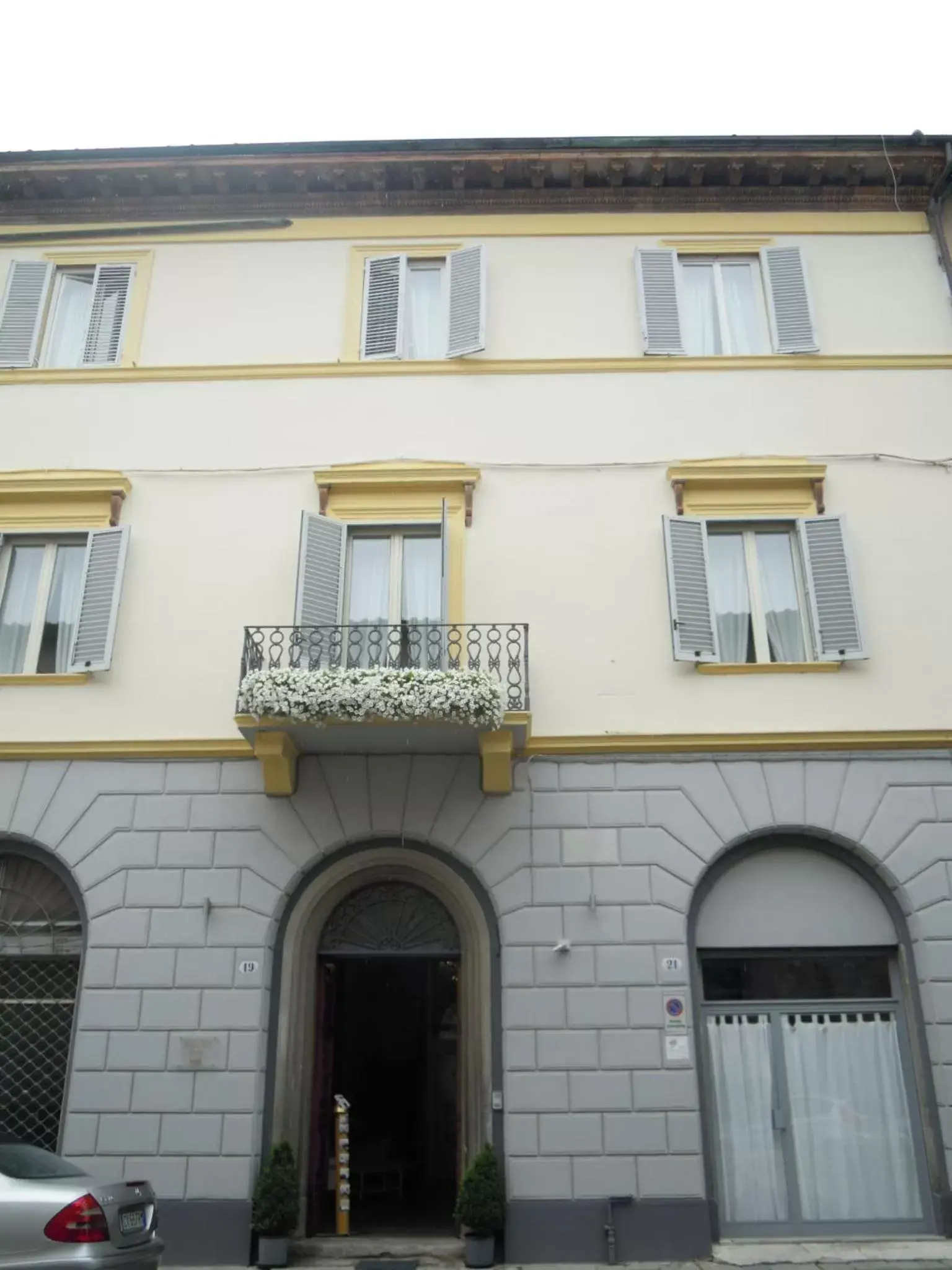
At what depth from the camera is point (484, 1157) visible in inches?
367

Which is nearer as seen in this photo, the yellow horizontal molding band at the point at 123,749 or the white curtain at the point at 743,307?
the yellow horizontal molding band at the point at 123,749

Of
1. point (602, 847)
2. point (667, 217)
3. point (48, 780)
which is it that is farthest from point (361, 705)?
point (667, 217)

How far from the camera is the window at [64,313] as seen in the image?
42.4 ft

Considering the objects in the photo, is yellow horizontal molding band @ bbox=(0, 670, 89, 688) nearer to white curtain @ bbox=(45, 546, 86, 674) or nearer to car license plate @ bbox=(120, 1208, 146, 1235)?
white curtain @ bbox=(45, 546, 86, 674)

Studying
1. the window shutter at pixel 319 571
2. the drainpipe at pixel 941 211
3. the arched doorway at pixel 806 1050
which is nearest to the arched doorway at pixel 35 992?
the window shutter at pixel 319 571

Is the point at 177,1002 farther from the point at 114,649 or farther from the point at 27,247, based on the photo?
the point at 27,247

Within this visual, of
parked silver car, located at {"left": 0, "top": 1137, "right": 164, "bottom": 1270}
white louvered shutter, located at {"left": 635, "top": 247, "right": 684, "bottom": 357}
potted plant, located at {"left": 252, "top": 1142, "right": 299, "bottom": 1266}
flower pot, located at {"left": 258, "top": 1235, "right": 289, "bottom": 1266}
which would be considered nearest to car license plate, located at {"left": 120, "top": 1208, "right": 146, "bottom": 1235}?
parked silver car, located at {"left": 0, "top": 1137, "right": 164, "bottom": 1270}

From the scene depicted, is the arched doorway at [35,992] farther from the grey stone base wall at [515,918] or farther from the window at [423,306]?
the window at [423,306]

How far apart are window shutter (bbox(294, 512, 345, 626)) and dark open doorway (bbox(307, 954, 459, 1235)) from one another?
143 inches

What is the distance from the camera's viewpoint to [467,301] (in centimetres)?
1282

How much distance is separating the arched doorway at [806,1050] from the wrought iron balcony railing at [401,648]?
3.15 meters

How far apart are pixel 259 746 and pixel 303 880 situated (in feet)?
4.91

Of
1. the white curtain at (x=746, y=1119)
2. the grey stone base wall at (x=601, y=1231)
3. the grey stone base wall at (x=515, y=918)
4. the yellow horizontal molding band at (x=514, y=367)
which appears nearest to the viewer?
the grey stone base wall at (x=601, y=1231)

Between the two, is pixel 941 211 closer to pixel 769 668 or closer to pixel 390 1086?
pixel 769 668
